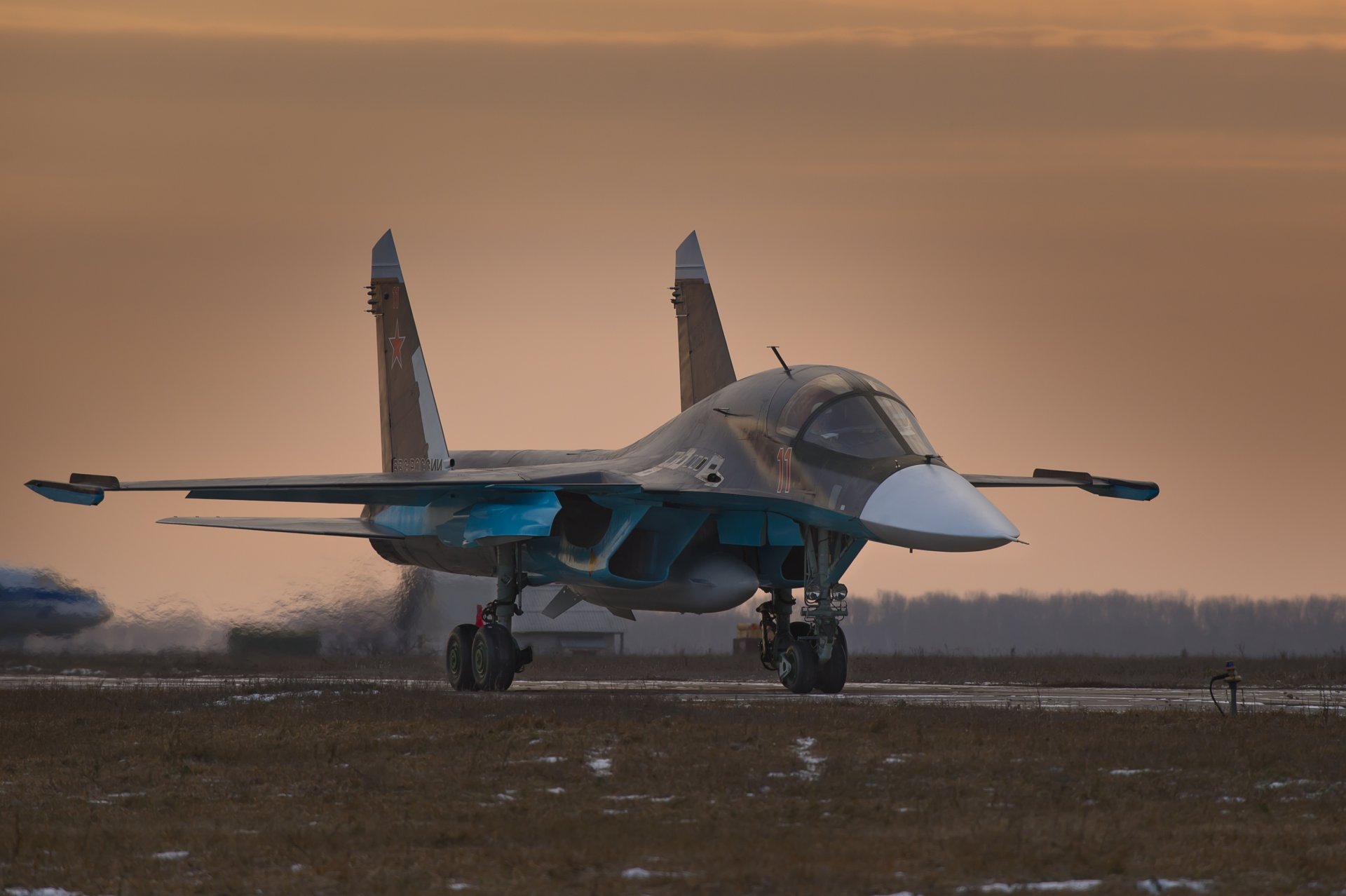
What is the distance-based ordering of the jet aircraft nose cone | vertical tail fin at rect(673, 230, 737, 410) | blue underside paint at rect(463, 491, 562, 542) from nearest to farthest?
the jet aircraft nose cone
blue underside paint at rect(463, 491, 562, 542)
vertical tail fin at rect(673, 230, 737, 410)

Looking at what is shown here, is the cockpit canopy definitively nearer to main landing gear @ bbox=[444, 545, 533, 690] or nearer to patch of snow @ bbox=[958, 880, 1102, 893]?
main landing gear @ bbox=[444, 545, 533, 690]

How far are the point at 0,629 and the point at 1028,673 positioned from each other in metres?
21.2

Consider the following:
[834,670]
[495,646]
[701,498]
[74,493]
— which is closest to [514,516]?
[495,646]

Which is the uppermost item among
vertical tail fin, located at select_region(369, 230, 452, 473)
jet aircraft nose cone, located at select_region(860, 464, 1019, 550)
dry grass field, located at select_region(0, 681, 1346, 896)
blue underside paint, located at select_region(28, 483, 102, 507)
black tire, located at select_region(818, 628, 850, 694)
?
vertical tail fin, located at select_region(369, 230, 452, 473)

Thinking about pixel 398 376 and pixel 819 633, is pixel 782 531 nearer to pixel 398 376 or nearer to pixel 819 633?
pixel 819 633

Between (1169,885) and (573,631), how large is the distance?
53.0 m

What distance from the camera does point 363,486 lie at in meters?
24.7

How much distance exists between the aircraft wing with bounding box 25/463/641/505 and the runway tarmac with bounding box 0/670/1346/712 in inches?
113

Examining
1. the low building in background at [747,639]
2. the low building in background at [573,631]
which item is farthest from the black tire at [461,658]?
the low building in background at [573,631]

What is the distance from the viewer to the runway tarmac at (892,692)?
2017 cm

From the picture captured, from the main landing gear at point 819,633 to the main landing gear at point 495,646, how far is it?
4.07m

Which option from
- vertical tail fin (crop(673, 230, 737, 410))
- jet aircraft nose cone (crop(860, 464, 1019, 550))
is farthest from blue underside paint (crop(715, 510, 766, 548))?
vertical tail fin (crop(673, 230, 737, 410))

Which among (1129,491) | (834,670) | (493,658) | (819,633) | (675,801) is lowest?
(675,801)

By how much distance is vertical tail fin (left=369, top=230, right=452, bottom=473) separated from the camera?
31.8 metres
